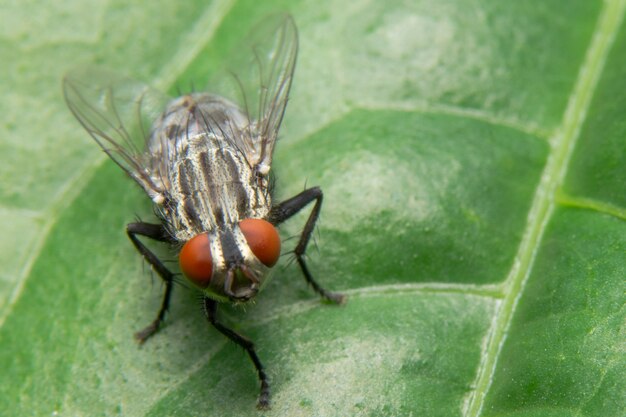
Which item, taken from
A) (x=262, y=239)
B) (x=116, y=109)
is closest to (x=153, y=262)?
(x=262, y=239)

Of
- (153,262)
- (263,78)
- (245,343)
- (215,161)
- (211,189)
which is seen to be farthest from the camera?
(263,78)

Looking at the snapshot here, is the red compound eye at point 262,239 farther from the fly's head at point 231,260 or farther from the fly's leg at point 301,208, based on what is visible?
the fly's leg at point 301,208

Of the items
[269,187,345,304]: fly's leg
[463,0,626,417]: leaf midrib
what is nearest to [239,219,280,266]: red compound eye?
[269,187,345,304]: fly's leg

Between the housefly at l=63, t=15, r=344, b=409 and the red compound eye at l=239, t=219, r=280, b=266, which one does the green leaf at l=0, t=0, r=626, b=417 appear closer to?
the housefly at l=63, t=15, r=344, b=409

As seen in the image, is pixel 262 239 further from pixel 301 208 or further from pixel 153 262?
pixel 153 262

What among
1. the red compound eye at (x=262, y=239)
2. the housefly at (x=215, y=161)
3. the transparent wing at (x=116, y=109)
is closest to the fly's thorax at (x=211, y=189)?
the housefly at (x=215, y=161)

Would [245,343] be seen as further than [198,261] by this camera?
Yes

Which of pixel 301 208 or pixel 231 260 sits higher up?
pixel 231 260
